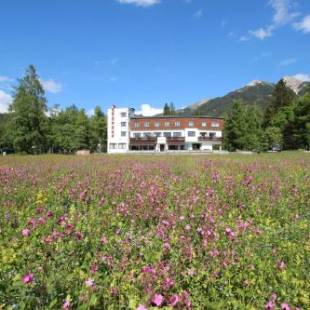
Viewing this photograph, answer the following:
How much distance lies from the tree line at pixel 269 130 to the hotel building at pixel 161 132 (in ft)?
83.0

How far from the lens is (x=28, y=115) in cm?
6431

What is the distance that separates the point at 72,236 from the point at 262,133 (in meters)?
77.3

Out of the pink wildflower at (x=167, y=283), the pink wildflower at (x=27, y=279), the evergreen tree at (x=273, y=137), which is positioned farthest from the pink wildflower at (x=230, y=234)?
the evergreen tree at (x=273, y=137)

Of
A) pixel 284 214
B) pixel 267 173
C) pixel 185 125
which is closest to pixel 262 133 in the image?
pixel 185 125

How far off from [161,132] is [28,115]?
50298 mm

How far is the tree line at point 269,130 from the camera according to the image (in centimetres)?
6856

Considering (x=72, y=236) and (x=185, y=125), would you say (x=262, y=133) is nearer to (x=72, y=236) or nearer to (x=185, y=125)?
(x=185, y=125)

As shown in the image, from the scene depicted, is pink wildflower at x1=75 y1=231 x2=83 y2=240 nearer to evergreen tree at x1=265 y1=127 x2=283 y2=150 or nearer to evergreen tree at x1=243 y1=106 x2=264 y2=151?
evergreen tree at x1=243 y1=106 x2=264 y2=151

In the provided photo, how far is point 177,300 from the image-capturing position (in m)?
3.32

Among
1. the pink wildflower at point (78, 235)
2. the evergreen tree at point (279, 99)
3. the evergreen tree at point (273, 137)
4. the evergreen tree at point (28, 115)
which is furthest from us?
the evergreen tree at point (279, 99)

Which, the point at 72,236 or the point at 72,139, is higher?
the point at 72,139

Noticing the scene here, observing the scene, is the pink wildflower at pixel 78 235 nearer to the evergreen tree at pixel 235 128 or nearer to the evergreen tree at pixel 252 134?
the evergreen tree at pixel 252 134

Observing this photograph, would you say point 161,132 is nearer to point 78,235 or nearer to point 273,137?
point 273,137

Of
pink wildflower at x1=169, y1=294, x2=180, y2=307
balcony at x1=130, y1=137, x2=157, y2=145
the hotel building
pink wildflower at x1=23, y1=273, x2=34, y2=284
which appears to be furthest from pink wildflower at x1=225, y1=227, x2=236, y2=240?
balcony at x1=130, y1=137, x2=157, y2=145
